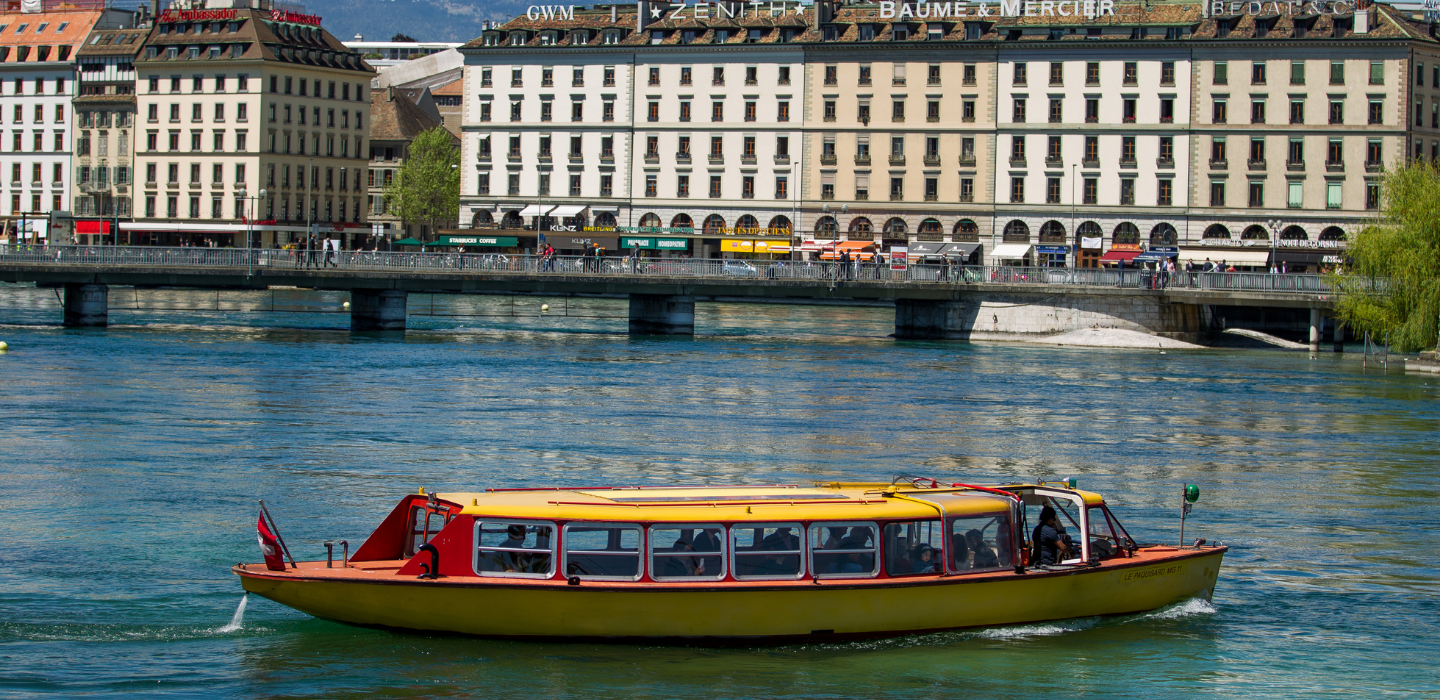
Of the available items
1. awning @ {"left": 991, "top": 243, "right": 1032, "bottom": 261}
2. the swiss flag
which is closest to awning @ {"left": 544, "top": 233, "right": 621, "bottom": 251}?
awning @ {"left": 991, "top": 243, "right": 1032, "bottom": 261}

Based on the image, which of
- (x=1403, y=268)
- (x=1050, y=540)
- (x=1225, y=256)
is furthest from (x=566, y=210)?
(x=1050, y=540)

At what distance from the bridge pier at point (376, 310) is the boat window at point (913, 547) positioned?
69.4m

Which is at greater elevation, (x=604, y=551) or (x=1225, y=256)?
(x=1225, y=256)

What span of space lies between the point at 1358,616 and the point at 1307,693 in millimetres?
4512

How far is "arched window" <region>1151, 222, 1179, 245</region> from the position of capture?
113188mm

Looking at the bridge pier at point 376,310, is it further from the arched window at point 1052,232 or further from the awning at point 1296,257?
the awning at point 1296,257

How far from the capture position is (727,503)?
22.7m

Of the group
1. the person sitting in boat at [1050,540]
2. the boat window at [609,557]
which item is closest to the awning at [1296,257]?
the person sitting in boat at [1050,540]

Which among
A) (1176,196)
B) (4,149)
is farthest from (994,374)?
(4,149)

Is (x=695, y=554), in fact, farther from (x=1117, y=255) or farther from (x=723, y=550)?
(x=1117, y=255)

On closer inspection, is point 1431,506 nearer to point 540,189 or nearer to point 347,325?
point 347,325

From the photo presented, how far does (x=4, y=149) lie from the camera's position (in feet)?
490

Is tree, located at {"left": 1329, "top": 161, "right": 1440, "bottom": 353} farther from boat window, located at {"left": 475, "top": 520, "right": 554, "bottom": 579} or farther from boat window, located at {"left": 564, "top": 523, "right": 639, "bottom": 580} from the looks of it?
boat window, located at {"left": 475, "top": 520, "right": 554, "bottom": 579}

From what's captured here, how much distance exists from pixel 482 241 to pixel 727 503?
10186cm
